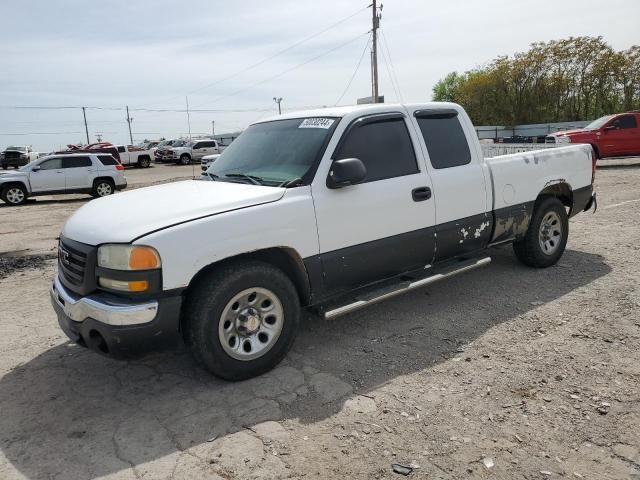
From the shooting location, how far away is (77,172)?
17906 mm

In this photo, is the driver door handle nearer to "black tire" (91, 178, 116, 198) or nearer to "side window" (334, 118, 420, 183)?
"side window" (334, 118, 420, 183)

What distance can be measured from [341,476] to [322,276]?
61.9 inches

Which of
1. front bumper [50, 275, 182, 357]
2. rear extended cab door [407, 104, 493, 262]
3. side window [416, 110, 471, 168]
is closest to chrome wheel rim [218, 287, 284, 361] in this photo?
front bumper [50, 275, 182, 357]

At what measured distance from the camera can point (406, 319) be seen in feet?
15.3

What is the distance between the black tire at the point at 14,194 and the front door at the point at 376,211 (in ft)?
54.8

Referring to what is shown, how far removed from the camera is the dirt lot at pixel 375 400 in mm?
2727

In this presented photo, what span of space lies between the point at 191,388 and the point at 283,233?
129 centimetres

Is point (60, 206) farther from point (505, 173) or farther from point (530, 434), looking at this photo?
point (530, 434)

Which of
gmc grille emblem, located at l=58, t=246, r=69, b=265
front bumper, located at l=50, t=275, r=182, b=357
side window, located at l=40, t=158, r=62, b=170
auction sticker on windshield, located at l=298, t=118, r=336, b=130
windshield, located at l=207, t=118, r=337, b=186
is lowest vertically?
front bumper, located at l=50, t=275, r=182, b=357

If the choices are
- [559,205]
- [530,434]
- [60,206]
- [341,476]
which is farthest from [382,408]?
[60,206]

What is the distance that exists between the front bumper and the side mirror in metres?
1.44

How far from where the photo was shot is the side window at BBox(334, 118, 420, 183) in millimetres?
4109

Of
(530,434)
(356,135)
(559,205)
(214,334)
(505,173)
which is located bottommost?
(530,434)

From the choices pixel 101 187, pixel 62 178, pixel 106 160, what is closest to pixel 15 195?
pixel 62 178
